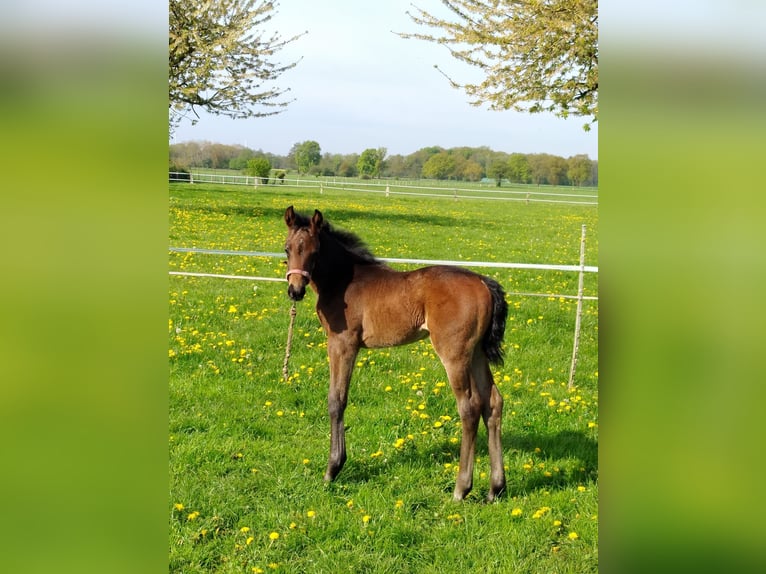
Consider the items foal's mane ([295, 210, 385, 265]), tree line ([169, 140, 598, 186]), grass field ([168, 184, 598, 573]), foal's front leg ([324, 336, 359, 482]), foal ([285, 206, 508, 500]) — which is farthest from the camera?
tree line ([169, 140, 598, 186])

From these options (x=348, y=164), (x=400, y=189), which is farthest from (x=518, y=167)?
(x=348, y=164)

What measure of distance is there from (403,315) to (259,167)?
27424mm

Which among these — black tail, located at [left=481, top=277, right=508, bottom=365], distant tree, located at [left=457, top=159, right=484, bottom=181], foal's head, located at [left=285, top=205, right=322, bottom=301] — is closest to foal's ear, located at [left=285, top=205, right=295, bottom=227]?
foal's head, located at [left=285, top=205, right=322, bottom=301]

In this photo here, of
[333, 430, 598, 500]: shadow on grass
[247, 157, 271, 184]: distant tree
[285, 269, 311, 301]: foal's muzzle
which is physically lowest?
[333, 430, 598, 500]: shadow on grass

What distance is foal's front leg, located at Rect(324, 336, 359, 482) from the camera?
14.2ft

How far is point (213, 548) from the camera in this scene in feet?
11.7

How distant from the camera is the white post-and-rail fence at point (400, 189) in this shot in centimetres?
3158

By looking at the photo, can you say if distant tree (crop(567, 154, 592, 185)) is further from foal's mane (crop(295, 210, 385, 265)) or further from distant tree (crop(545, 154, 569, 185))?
distant tree (crop(545, 154, 569, 185))

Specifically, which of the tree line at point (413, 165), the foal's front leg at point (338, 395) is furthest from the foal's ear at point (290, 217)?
the tree line at point (413, 165)

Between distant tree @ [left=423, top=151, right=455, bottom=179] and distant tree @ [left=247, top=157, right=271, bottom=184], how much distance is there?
809 centimetres

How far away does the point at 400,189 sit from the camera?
1345 inches
